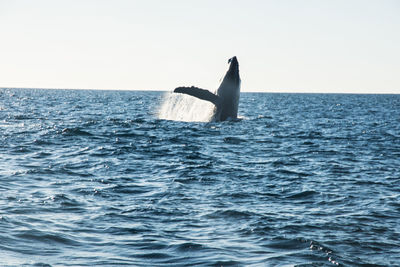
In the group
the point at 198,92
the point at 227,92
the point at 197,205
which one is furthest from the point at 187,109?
the point at 197,205

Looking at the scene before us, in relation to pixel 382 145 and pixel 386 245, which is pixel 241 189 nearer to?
pixel 386 245

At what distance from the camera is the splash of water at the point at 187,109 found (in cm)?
2846

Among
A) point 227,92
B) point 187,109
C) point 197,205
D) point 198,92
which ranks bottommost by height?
point 197,205

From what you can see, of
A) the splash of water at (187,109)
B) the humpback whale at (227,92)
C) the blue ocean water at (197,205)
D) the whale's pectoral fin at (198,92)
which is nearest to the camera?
the blue ocean water at (197,205)

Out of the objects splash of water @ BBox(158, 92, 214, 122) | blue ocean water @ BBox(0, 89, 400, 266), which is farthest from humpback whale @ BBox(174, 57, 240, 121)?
blue ocean water @ BBox(0, 89, 400, 266)

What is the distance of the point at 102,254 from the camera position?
262 inches

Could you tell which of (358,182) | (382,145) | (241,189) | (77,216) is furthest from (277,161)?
(77,216)

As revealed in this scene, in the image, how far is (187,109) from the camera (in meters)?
31.5

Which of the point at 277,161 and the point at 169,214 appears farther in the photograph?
the point at 277,161

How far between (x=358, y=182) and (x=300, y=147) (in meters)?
7.02

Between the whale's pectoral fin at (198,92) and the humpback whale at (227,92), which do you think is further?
the humpback whale at (227,92)

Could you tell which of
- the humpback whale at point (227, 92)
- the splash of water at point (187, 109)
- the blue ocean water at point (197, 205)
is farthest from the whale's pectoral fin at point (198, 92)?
the blue ocean water at point (197, 205)

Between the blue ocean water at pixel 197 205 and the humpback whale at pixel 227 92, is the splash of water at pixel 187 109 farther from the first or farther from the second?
the blue ocean water at pixel 197 205

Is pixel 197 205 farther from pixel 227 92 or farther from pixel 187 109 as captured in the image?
pixel 187 109
